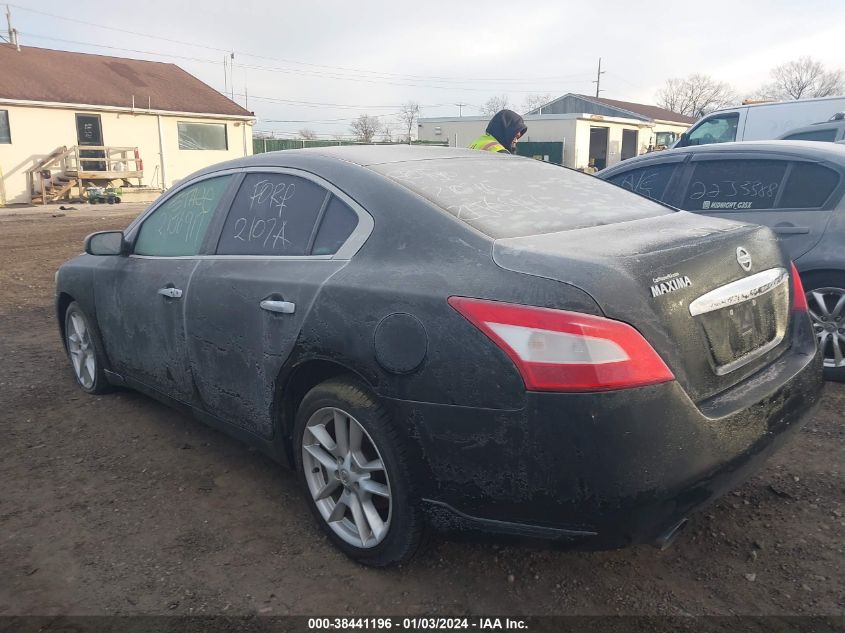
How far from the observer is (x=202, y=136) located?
28.3 meters

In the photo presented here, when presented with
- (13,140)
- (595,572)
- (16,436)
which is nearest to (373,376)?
(595,572)

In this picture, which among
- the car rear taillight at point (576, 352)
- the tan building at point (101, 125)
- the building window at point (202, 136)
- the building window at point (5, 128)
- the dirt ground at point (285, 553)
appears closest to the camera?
the car rear taillight at point (576, 352)

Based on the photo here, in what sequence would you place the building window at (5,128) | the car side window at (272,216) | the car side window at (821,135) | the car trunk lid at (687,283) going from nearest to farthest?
the car trunk lid at (687,283) < the car side window at (272,216) < the car side window at (821,135) < the building window at (5,128)

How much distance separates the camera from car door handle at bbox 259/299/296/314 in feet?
9.00

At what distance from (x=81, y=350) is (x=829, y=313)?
4.99m

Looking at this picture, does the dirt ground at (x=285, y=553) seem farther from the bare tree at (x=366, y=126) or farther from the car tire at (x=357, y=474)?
the bare tree at (x=366, y=126)

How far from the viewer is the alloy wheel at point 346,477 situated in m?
2.56

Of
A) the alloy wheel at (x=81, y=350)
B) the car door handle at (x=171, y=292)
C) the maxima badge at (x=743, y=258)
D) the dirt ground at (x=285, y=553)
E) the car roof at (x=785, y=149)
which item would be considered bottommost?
the dirt ground at (x=285, y=553)

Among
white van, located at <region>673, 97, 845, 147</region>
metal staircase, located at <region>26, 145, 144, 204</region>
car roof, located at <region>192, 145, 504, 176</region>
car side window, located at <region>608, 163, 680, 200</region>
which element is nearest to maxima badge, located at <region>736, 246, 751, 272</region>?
car roof, located at <region>192, 145, 504, 176</region>

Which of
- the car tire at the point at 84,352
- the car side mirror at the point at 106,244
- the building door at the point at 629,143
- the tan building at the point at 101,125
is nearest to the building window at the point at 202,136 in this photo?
the tan building at the point at 101,125

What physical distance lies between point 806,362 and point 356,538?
6.22 ft

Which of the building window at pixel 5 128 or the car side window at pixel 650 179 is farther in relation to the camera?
the building window at pixel 5 128

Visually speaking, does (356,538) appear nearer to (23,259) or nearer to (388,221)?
(388,221)

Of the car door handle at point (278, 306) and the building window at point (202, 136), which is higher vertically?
the building window at point (202, 136)
